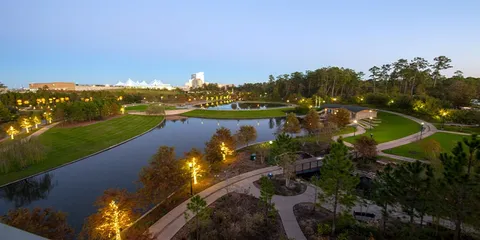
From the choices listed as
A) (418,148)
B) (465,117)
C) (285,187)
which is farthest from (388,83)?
(285,187)

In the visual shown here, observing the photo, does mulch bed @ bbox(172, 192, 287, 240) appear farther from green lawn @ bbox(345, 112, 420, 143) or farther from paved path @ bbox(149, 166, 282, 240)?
green lawn @ bbox(345, 112, 420, 143)

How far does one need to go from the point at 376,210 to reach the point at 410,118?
48782 millimetres

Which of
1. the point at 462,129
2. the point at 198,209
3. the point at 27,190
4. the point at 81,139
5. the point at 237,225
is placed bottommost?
the point at 27,190

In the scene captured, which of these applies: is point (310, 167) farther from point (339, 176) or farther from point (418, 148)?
point (418, 148)

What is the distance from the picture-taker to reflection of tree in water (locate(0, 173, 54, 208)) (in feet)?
79.8

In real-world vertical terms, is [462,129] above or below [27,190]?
above

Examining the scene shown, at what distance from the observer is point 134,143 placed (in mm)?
43688

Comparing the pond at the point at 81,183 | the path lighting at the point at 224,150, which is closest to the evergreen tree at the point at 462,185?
the path lighting at the point at 224,150

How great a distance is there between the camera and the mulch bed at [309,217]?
1628cm

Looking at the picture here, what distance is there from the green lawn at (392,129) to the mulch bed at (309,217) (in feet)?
75.5

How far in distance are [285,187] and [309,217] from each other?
4.84 metres

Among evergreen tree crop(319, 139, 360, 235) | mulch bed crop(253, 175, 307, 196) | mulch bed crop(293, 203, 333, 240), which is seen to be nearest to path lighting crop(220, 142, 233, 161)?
mulch bed crop(253, 175, 307, 196)

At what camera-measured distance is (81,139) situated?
44000mm

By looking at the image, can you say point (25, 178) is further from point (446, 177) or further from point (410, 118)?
point (410, 118)
